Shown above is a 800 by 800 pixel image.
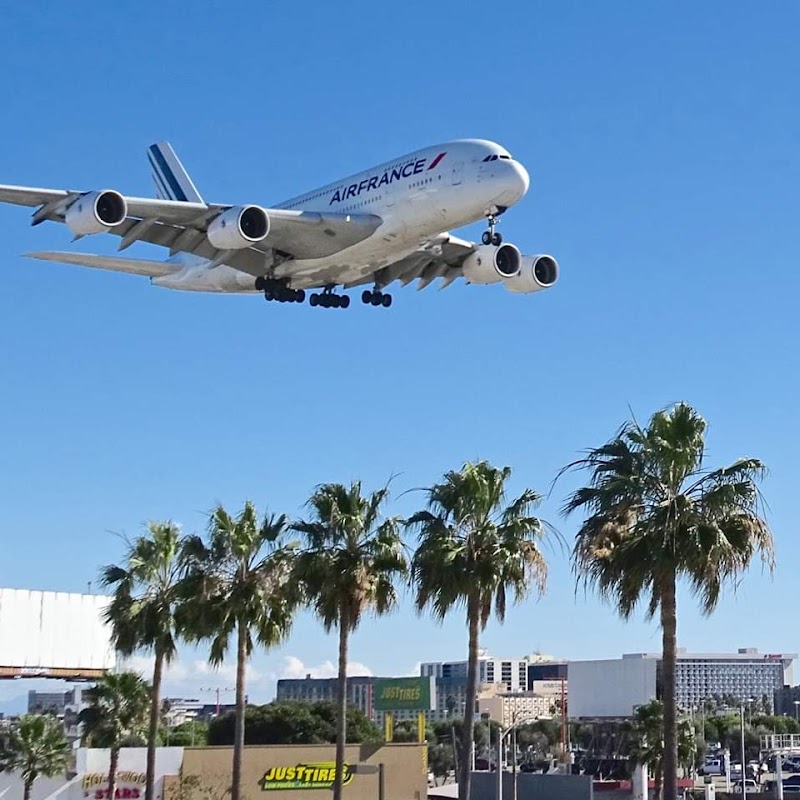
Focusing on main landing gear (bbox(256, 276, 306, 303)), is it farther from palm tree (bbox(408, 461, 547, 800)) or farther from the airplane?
palm tree (bbox(408, 461, 547, 800))

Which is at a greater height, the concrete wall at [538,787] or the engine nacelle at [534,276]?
the engine nacelle at [534,276]

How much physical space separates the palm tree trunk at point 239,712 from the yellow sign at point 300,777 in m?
11.1

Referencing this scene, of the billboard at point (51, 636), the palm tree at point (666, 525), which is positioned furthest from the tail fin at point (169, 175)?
the palm tree at point (666, 525)

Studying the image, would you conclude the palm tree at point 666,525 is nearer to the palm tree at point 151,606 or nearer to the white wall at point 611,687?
the palm tree at point 151,606

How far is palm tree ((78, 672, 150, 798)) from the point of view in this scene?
39.1m

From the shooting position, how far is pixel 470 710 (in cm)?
2511

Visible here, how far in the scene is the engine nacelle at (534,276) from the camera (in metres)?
41.3

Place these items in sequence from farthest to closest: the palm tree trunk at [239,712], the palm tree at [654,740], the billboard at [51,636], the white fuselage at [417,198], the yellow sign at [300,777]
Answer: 1. the billboard at [51,636]
2. the palm tree at [654,740]
3. the yellow sign at [300,777]
4. the white fuselage at [417,198]
5. the palm tree trunk at [239,712]

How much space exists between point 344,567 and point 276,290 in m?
15.1

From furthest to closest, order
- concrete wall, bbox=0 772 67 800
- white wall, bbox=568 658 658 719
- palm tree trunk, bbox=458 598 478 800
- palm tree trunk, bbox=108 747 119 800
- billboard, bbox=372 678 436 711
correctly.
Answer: white wall, bbox=568 658 658 719
billboard, bbox=372 678 436 711
concrete wall, bbox=0 772 67 800
palm tree trunk, bbox=108 747 119 800
palm tree trunk, bbox=458 598 478 800

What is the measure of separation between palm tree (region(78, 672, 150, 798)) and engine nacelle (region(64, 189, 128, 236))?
1338 cm

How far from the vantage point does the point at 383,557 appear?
29.4 metres

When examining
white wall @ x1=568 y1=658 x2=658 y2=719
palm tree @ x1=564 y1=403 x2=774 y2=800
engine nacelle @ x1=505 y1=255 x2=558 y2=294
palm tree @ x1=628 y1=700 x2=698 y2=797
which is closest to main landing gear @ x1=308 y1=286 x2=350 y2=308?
engine nacelle @ x1=505 y1=255 x2=558 y2=294

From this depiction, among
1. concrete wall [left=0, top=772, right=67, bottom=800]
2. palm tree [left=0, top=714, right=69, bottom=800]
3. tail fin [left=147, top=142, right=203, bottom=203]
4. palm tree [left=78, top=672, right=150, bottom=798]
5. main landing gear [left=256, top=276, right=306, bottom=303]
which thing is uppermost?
tail fin [left=147, top=142, right=203, bottom=203]
